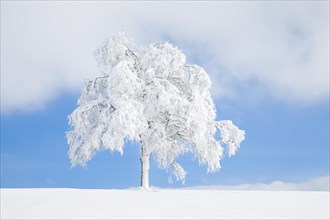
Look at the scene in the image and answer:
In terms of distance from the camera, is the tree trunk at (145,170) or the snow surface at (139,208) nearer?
the snow surface at (139,208)

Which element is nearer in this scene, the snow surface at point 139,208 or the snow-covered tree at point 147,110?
the snow surface at point 139,208

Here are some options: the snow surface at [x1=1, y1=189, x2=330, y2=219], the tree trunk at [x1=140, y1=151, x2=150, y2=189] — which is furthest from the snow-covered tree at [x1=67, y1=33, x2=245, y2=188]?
the snow surface at [x1=1, y1=189, x2=330, y2=219]

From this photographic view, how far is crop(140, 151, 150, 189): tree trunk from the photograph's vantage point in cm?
2534

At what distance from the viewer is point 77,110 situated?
25234 mm

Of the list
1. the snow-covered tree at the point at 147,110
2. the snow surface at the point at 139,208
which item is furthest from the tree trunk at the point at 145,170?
the snow surface at the point at 139,208

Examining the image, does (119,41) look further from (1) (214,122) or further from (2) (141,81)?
(1) (214,122)

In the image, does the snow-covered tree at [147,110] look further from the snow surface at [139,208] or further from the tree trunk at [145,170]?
the snow surface at [139,208]

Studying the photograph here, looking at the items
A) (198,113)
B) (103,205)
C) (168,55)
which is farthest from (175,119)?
(103,205)

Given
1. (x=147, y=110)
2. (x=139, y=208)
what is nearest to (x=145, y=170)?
(x=147, y=110)

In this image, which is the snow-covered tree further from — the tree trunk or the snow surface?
the snow surface

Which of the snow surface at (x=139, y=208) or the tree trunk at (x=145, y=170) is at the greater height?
the tree trunk at (x=145, y=170)

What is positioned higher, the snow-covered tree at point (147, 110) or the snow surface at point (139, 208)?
the snow-covered tree at point (147, 110)

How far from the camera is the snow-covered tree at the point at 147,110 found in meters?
23.7

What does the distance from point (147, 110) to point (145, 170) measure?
12.1 feet
